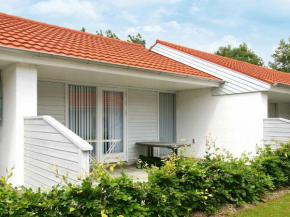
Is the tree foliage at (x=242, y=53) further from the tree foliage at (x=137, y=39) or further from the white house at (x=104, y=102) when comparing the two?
the white house at (x=104, y=102)

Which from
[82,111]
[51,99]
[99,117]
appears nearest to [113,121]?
[99,117]

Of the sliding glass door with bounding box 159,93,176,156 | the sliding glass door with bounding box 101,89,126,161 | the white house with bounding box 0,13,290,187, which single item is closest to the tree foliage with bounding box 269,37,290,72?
the white house with bounding box 0,13,290,187

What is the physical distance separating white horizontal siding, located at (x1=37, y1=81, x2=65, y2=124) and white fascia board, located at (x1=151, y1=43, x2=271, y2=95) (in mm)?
4712

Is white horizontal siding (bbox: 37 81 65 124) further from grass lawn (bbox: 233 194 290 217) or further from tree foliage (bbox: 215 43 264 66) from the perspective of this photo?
tree foliage (bbox: 215 43 264 66)

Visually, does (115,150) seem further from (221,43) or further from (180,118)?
(221,43)

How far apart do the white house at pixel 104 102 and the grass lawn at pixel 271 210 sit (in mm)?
2695

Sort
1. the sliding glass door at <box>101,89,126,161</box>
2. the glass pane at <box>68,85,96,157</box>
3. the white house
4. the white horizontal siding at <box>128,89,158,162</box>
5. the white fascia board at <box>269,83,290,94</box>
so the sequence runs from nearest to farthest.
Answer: the white house < the glass pane at <box>68,85,96,157</box> < the white fascia board at <box>269,83,290,94</box> < the sliding glass door at <box>101,89,126,161</box> < the white horizontal siding at <box>128,89,158,162</box>

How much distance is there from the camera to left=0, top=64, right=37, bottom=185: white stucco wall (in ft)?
17.0

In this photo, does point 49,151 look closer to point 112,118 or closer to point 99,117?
point 99,117

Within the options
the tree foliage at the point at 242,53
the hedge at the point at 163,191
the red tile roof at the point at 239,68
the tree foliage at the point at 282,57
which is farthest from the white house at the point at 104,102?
the tree foliage at the point at 242,53

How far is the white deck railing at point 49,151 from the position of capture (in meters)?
3.60

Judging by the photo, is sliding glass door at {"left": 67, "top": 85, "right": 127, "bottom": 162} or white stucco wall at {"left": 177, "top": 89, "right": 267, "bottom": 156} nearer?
sliding glass door at {"left": 67, "top": 85, "right": 127, "bottom": 162}

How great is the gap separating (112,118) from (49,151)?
426 cm

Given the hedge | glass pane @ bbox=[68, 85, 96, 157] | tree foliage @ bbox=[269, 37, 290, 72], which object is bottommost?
the hedge
